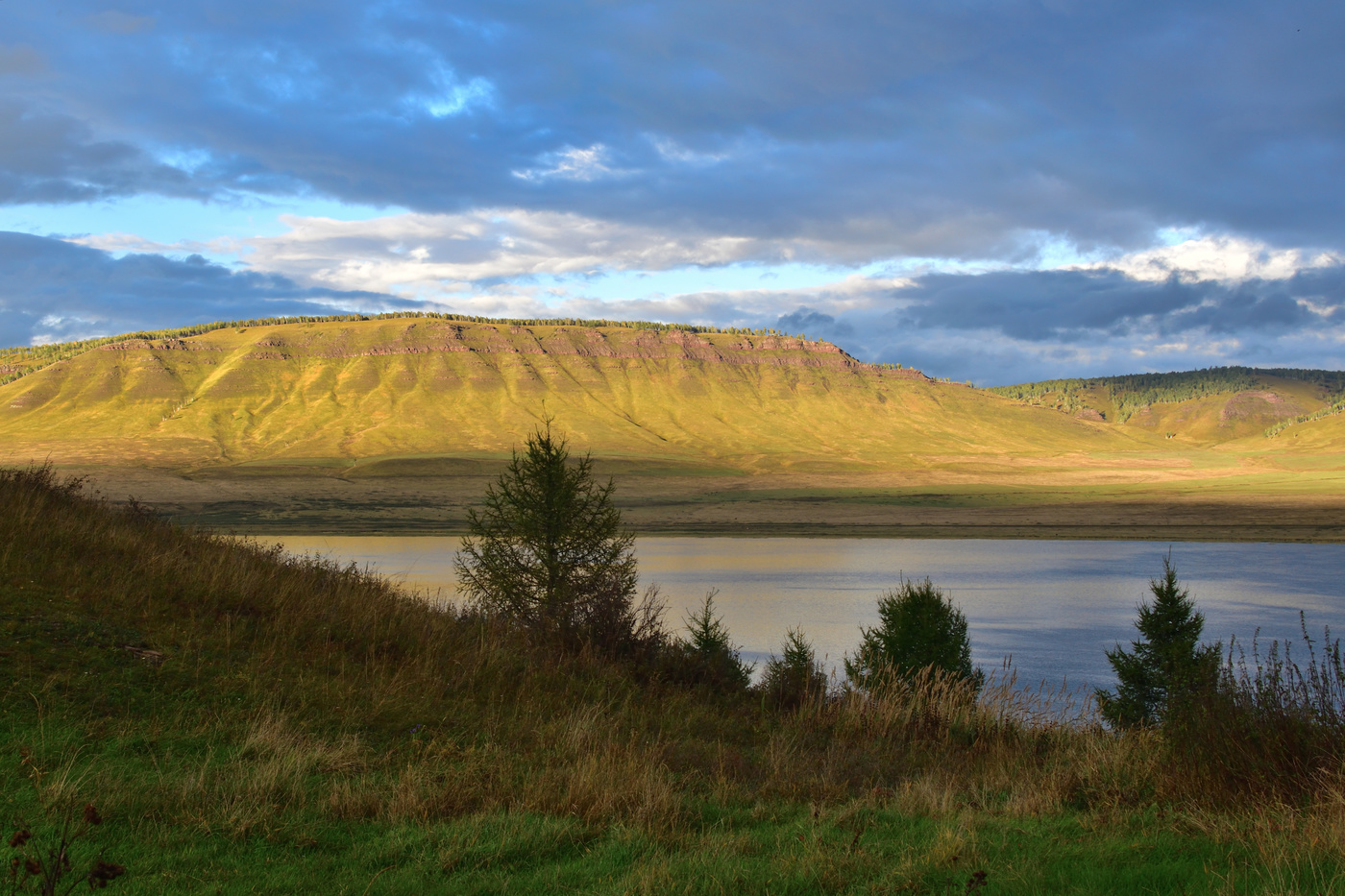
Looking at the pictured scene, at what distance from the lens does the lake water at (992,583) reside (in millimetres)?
31875

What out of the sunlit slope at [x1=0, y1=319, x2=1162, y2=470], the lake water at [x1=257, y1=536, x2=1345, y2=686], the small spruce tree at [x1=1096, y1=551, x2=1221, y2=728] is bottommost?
the lake water at [x1=257, y1=536, x2=1345, y2=686]

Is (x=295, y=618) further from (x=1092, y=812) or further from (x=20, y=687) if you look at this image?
(x=1092, y=812)

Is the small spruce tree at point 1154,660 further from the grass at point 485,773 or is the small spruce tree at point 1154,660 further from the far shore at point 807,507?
the far shore at point 807,507

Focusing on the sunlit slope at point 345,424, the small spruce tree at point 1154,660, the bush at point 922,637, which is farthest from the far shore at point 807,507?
the small spruce tree at point 1154,660

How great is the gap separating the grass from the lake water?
46.4 ft

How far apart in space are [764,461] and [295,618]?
453ft

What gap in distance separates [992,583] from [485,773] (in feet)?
151

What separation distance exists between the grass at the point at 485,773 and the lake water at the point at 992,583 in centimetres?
1416

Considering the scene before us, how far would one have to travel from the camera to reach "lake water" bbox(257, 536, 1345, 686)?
31.9 meters

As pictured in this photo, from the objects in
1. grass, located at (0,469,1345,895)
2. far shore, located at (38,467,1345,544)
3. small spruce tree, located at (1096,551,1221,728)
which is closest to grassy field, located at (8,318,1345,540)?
far shore, located at (38,467,1345,544)

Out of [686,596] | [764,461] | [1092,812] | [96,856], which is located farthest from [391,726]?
[764,461]

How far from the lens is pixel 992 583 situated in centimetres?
4741

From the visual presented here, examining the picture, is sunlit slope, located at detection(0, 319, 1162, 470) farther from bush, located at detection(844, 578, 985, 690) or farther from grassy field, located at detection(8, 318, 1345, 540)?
bush, located at detection(844, 578, 985, 690)

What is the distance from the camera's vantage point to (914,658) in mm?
21969
